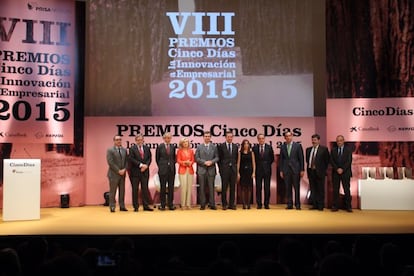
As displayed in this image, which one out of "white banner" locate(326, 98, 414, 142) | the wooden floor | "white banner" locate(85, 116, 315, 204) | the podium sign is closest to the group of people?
the wooden floor

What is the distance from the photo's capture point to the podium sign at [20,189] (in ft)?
23.7

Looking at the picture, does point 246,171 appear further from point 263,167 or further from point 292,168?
point 292,168

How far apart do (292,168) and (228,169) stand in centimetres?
117

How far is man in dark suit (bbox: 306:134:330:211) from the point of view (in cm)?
883

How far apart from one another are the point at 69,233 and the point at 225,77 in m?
5.30

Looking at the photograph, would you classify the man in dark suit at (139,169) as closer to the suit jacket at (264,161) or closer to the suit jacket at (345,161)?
the suit jacket at (264,161)

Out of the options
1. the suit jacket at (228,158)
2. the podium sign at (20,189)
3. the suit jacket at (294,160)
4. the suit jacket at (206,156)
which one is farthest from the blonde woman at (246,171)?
the podium sign at (20,189)

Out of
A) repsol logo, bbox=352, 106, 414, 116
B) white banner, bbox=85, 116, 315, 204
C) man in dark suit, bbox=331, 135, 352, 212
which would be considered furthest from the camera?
white banner, bbox=85, 116, 315, 204

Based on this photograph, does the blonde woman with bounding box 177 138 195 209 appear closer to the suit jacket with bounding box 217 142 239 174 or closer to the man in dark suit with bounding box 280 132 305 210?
the suit jacket with bounding box 217 142 239 174

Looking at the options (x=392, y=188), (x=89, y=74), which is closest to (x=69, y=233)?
(x=89, y=74)

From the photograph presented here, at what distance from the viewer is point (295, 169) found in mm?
8914

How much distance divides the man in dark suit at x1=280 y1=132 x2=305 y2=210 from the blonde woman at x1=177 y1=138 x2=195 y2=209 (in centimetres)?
171
